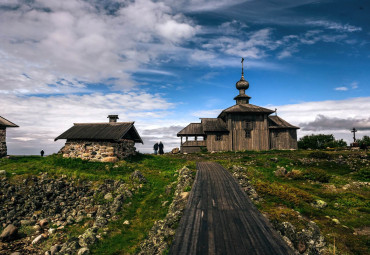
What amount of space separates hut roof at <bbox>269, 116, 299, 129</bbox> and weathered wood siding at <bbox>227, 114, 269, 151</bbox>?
2584mm

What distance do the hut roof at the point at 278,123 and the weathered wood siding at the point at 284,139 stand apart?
3.15ft

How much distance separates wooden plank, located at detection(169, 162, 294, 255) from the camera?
22.6 feet

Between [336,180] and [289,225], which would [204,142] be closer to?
[336,180]

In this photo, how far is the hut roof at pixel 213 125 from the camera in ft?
119

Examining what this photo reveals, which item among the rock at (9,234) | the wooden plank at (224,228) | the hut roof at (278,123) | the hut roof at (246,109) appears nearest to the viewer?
the wooden plank at (224,228)

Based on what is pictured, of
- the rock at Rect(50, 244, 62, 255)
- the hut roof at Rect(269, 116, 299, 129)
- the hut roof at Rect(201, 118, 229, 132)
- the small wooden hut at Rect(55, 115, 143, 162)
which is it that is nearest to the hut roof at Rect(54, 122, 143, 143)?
the small wooden hut at Rect(55, 115, 143, 162)

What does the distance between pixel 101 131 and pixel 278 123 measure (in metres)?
32.4

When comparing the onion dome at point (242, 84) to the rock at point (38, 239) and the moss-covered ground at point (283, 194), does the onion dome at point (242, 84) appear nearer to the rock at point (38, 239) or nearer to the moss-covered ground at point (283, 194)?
the moss-covered ground at point (283, 194)

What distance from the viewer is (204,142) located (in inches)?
1460

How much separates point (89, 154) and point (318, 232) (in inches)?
876

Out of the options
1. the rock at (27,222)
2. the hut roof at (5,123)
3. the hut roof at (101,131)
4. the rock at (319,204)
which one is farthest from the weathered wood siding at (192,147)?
the rock at (27,222)

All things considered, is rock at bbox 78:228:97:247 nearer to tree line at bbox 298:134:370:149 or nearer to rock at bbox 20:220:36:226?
rock at bbox 20:220:36:226

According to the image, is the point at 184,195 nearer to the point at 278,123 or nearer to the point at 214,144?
the point at 214,144

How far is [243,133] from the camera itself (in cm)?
3638
